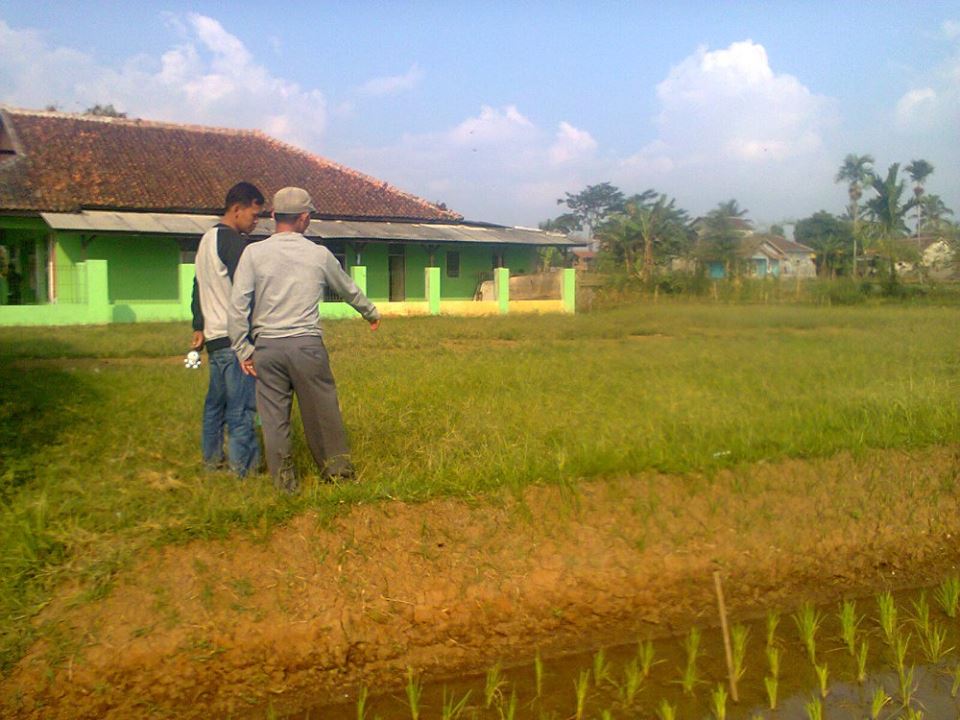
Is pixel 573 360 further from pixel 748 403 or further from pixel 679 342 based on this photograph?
pixel 748 403

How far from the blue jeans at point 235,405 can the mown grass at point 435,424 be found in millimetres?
155

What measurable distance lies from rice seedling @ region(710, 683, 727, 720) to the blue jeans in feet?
8.82

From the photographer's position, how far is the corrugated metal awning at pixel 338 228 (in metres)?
19.0

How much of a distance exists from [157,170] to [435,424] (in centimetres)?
1907

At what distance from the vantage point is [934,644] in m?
3.99

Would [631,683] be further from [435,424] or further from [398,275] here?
[398,275]

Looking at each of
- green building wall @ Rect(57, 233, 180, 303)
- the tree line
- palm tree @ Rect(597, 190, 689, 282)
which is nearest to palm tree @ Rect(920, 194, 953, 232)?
the tree line

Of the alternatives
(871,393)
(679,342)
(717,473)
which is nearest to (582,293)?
(679,342)

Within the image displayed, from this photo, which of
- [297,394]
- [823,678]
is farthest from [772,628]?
[297,394]

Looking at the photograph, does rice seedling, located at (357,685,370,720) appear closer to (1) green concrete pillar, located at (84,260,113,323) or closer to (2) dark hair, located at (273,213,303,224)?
(2) dark hair, located at (273,213,303,224)

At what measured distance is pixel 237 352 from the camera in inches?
174

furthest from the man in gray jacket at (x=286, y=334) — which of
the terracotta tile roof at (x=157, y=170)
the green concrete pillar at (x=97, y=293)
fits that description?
the terracotta tile roof at (x=157, y=170)

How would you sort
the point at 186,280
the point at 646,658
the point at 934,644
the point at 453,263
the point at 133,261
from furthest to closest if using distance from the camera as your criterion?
the point at 453,263 → the point at 133,261 → the point at 186,280 → the point at 934,644 → the point at 646,658

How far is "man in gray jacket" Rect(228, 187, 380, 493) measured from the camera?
436 cm
